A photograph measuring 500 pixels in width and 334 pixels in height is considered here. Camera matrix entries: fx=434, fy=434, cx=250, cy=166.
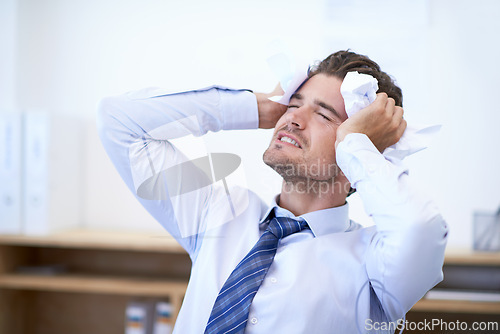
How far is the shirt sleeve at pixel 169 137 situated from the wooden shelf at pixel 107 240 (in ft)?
2.34

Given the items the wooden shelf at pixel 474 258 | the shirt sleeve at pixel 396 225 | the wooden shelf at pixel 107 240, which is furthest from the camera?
the wooden shelf at pixel 107 240

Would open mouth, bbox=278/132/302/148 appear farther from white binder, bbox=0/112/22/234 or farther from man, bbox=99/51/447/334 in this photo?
white binder, bbox=0/112/22/234

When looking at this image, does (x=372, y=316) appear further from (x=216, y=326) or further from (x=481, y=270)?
(x=481, y=270)

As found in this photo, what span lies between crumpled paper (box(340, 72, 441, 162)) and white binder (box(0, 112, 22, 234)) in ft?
4.85

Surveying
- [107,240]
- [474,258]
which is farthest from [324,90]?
[107,240]

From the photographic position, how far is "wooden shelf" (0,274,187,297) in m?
1.74

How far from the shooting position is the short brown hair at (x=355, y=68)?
0.92 metres

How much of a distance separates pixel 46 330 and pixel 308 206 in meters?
1.74

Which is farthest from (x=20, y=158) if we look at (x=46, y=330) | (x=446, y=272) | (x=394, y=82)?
(x=446, y=272)

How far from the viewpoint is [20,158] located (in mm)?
1793

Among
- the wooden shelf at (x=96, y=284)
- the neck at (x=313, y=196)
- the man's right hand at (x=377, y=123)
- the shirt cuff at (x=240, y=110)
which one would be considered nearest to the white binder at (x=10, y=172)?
the wooden shelf at (x=96, y=284)

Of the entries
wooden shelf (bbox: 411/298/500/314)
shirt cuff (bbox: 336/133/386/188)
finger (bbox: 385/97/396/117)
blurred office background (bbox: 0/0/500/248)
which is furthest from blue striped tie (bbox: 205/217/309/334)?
wooden shelf (bbox: 411/298/500/314)

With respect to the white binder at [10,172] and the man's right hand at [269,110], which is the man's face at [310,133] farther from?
the white binder at [10,172]

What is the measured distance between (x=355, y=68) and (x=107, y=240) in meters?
1.23
